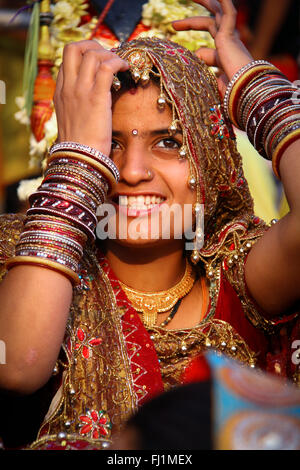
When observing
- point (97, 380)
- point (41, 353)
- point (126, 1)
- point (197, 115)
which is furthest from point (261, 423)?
point (126, 1)

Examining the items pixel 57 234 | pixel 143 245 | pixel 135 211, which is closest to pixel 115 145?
pixel 135 211

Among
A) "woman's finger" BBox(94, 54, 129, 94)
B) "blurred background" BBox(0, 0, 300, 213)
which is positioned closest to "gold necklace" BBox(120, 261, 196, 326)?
"woman's finger" BBox(94, 54, 129, 94)

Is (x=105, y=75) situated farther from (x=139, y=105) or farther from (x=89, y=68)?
(x=139, y=105)

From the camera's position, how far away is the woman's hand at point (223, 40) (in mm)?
2498

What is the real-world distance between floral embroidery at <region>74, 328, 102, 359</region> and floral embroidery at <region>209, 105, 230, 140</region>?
873mm

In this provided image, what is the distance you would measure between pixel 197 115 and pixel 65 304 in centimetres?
89

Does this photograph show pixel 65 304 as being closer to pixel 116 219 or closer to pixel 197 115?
pixel 116 219

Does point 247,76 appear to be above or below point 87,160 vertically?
above

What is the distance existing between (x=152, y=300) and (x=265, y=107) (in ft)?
2.61

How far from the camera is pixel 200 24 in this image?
2666 mm

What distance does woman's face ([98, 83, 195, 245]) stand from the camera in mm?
2295

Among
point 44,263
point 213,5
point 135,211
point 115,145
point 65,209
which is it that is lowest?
point 44,263

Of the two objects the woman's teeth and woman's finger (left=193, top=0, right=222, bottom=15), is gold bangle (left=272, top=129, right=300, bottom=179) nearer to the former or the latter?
the woman's teeth

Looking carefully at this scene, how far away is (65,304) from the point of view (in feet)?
6.43
